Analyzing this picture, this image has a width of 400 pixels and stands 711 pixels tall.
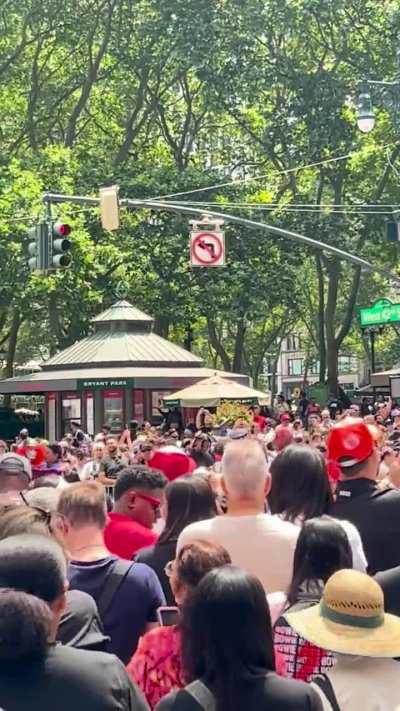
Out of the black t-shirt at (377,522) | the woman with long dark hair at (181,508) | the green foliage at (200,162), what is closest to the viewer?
the woman with long dark hair at (181,508)

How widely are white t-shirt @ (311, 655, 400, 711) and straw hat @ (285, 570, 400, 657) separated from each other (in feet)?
0.30

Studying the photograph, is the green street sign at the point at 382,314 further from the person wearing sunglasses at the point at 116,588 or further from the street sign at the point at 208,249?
the person wearing sunglasses at the point at 116,588

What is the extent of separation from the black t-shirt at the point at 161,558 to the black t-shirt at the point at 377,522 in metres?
0.94

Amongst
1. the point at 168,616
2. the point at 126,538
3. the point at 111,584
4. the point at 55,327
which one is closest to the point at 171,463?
the point at 126,538

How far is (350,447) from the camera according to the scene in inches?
230

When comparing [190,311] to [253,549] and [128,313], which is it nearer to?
[128,313]

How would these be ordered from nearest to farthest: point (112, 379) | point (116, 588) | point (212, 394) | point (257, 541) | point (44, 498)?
point (116, 588), point (257, 541), point (44, 498), point (212, 394), point (112, 379)

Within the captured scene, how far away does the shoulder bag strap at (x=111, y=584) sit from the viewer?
4449mm

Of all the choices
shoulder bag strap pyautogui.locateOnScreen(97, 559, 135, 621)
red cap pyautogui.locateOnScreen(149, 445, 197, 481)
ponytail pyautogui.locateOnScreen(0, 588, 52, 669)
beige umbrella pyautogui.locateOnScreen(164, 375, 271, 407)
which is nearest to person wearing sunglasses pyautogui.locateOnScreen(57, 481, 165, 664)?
shoulder bag strap pyautogui.locateOnScreen(97, 559, 135, 621)

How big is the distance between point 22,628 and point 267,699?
0.70 metres

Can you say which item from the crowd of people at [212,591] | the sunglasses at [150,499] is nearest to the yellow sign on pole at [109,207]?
the crowd of people at [212,591]

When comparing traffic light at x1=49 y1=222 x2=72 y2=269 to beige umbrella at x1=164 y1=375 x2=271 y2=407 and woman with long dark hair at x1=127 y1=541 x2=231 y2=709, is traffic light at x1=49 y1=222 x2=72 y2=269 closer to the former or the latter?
beige umbrella at x1=164 y1=375 x2=271 y2=407

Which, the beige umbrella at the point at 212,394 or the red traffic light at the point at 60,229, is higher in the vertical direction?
the red traffic light at the point at 60,229

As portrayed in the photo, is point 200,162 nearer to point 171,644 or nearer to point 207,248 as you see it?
point 207,248
